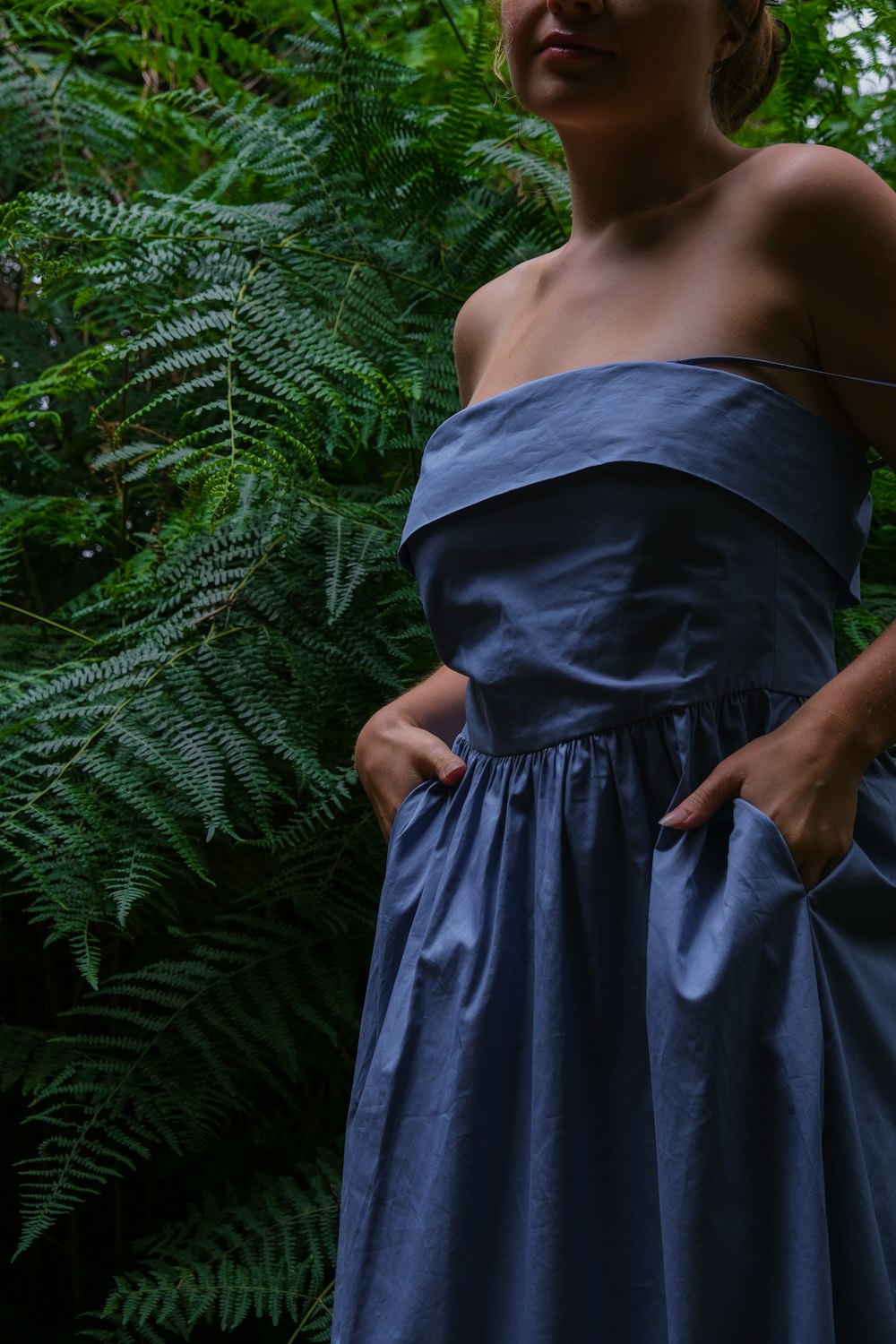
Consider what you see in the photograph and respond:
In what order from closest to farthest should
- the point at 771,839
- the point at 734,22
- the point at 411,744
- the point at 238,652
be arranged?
the point at 771,839, the point at 734,22, the point at 411,744, the point at 238,652

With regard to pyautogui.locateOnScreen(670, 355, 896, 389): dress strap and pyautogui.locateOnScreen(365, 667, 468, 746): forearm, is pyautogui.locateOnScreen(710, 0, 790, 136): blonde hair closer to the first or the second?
pyautogui.locateOnScreen(670, 355, 896, 389): dress strap

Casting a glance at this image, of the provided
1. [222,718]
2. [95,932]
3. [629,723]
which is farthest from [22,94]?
[629,723]

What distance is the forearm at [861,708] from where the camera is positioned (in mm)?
714

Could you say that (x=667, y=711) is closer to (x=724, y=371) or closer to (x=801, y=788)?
(x=801, y=788)

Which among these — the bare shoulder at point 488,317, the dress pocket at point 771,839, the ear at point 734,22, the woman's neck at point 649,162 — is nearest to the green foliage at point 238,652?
the bare shoulder at point 488,317

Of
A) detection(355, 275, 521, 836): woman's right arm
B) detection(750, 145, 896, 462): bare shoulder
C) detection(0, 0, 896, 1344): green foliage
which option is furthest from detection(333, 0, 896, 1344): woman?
detection(0, 0, 896, 1344): green foliage

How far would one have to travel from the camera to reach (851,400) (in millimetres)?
764

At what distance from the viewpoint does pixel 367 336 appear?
142 centimetres

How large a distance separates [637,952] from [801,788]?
0.51 ft

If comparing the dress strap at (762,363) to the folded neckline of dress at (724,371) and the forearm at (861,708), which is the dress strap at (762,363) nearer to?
the folded neckline of dress at (724,371)

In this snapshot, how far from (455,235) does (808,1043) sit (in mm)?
1187

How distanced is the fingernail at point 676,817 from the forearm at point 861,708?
3.8 inches

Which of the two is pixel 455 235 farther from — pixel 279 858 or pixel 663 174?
pixel 279 858

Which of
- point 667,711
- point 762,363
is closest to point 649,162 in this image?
point 762,363
